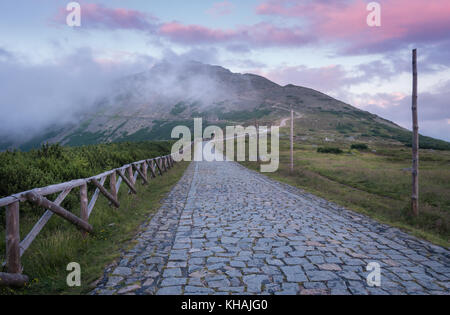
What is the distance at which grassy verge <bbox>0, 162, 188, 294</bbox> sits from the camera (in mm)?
3893

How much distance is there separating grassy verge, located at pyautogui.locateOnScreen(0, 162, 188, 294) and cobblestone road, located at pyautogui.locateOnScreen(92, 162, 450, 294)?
0.33 meters

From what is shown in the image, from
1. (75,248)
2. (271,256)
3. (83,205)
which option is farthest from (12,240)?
(271,256)

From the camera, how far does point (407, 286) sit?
3781mm

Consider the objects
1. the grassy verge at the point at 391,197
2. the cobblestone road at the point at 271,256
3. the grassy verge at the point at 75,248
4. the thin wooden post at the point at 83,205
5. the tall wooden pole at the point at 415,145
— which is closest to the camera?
the cobblestone road at the point at 271,256

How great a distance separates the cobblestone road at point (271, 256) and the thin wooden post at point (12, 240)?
120 centimetres

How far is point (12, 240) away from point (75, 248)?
4.81 feet

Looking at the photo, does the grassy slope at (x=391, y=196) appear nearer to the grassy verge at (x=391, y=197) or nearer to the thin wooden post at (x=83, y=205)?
the grassy verge at (x=391, y=197)

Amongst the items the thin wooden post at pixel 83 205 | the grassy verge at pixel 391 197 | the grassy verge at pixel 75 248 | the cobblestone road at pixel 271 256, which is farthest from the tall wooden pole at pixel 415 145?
the thin wooden post at pixel 83 205

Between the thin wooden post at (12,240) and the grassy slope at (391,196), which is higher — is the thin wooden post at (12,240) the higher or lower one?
the higher one

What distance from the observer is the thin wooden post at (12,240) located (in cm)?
360
